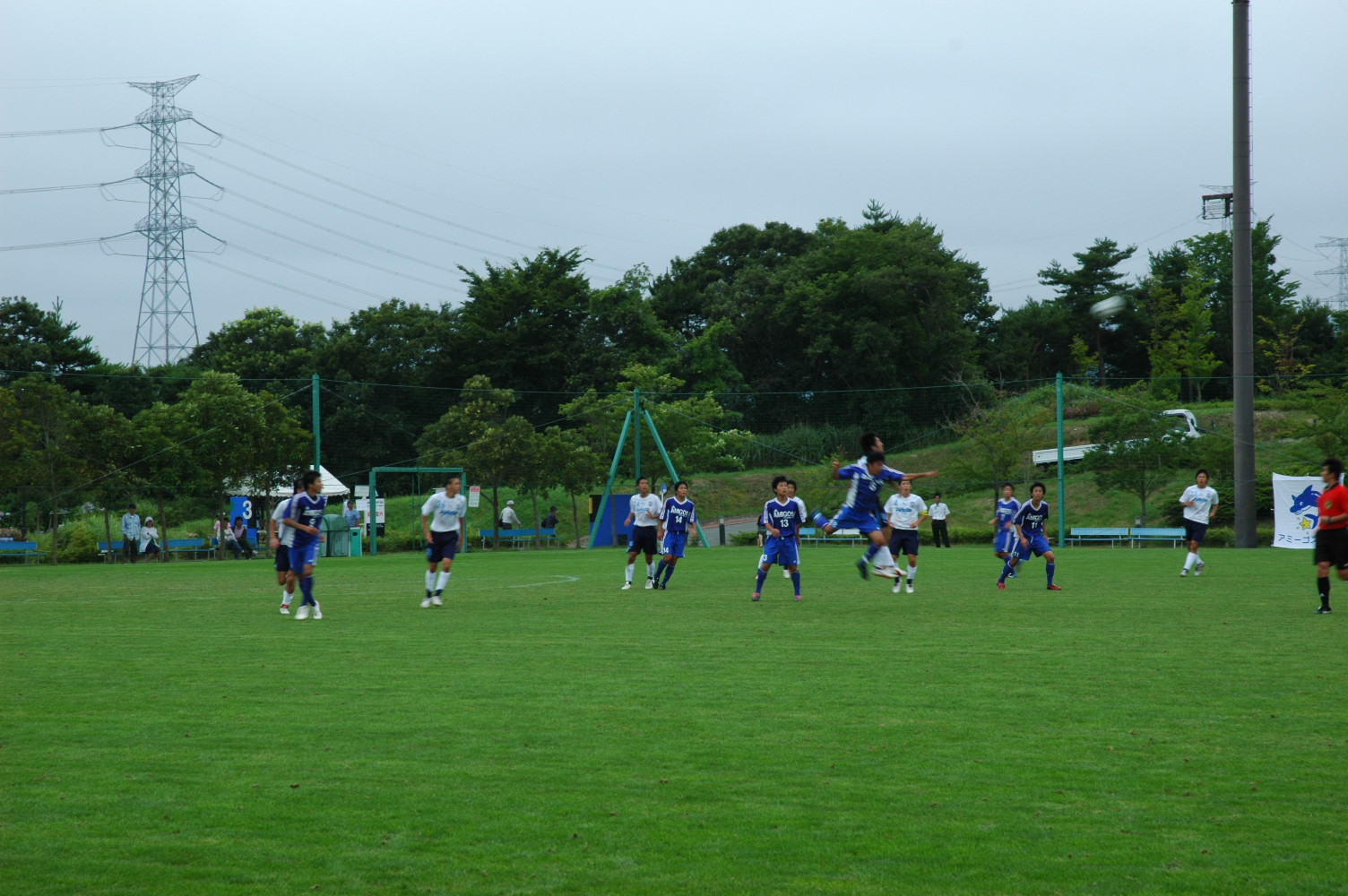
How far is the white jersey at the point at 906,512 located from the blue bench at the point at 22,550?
2696cm

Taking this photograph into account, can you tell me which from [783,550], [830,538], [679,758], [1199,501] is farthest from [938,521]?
[679,758]

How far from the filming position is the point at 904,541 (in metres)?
19.2

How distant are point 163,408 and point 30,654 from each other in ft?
85.8

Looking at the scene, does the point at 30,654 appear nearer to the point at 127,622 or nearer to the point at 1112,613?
the point at 127,622

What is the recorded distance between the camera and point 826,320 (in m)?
60.1

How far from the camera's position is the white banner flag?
3259 centimetres

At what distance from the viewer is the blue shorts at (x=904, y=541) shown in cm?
1901

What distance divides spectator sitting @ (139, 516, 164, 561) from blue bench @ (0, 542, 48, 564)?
270cm

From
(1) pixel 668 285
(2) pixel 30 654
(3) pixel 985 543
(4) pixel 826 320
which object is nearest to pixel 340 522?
(3) pixel 985 543

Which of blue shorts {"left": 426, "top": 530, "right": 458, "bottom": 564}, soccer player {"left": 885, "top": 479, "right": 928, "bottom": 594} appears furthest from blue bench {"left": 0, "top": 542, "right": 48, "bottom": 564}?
soccer player {"left": 885, "top": 479, "right": 928, "bottom": 594}

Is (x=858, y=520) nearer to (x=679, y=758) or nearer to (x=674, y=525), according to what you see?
(x=674, y=525)

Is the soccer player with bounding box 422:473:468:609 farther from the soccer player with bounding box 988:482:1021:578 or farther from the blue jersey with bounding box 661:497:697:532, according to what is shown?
the soccer player with bounding box 988:482:1021:578

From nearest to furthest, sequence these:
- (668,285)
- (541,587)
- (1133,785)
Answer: (1133,785)
(541,587)
(668,285)

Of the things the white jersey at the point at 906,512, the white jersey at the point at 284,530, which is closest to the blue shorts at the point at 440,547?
the white jersey at the point at 284,530
